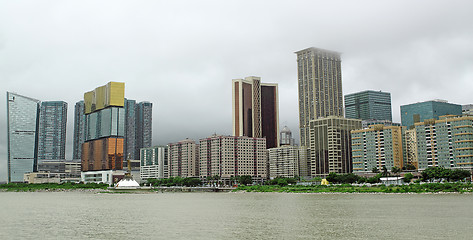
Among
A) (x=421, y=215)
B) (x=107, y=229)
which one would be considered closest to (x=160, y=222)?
(x=107, y=229)

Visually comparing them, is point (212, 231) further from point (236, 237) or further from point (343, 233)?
point (343, 233)

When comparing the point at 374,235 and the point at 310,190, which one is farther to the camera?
the point at 310,190

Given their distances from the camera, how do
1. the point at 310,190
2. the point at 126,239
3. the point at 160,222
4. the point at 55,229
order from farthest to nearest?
the point at 310,190 → the point at 160,222 → the point at 55,229 → the point at 126,239

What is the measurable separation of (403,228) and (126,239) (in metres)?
29.4

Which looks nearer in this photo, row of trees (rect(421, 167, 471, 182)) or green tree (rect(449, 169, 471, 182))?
green tree (rect(449, 169, 471, 182))

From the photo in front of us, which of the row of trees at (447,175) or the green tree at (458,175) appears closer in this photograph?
the green tree at (458,175)

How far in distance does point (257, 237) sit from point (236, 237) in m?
2.12

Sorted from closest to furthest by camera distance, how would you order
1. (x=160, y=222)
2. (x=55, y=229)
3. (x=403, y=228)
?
(x=403, y=228) < (x=55, y=229) < (x=160, y=222)

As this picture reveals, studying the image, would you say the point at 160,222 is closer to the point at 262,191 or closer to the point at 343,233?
the point at 343,233

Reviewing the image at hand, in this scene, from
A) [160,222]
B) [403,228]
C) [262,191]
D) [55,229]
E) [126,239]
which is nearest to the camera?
[126,239]

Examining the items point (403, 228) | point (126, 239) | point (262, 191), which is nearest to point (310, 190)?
point (262, 191)

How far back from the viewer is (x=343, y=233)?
161 ft

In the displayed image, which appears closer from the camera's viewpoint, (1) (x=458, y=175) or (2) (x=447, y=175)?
(1) (x=458, y=175)

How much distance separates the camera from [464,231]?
158 feet
